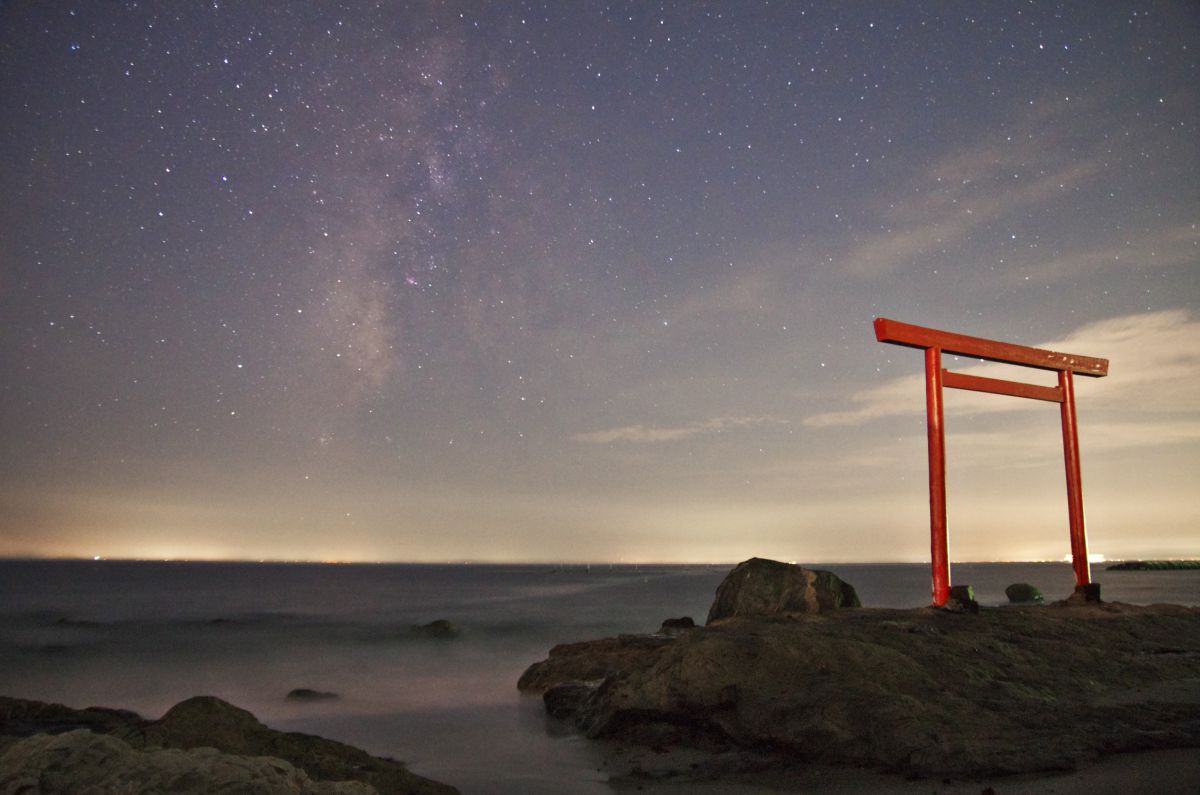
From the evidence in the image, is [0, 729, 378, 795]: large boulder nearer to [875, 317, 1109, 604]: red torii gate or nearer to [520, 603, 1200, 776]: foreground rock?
[520, 603, 1200, 776]: foreground rock

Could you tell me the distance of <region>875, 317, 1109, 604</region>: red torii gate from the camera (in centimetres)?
1209

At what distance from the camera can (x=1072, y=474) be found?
1461 centimetres

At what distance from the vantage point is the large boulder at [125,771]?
358 cm

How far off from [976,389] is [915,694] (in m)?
8.42

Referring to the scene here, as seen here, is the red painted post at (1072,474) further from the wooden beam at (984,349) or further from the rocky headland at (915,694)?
the rocky headland at (915,694)

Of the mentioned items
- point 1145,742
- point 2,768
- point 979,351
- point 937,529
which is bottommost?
point 1145,742

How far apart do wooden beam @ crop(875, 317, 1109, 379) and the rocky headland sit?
178 inches

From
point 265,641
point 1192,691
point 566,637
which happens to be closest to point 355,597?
point 265,641

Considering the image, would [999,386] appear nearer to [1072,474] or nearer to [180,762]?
[1072,474]

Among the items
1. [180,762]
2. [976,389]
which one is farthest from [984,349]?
[180,762]

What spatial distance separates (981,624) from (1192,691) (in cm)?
223

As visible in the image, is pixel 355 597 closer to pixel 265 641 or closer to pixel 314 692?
pixel 265 641

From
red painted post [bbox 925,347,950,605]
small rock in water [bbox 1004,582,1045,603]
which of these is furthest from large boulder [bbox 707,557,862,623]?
small rock in water [bbox 1004,582,1045,603]

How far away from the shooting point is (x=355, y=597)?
63469 millimetres
